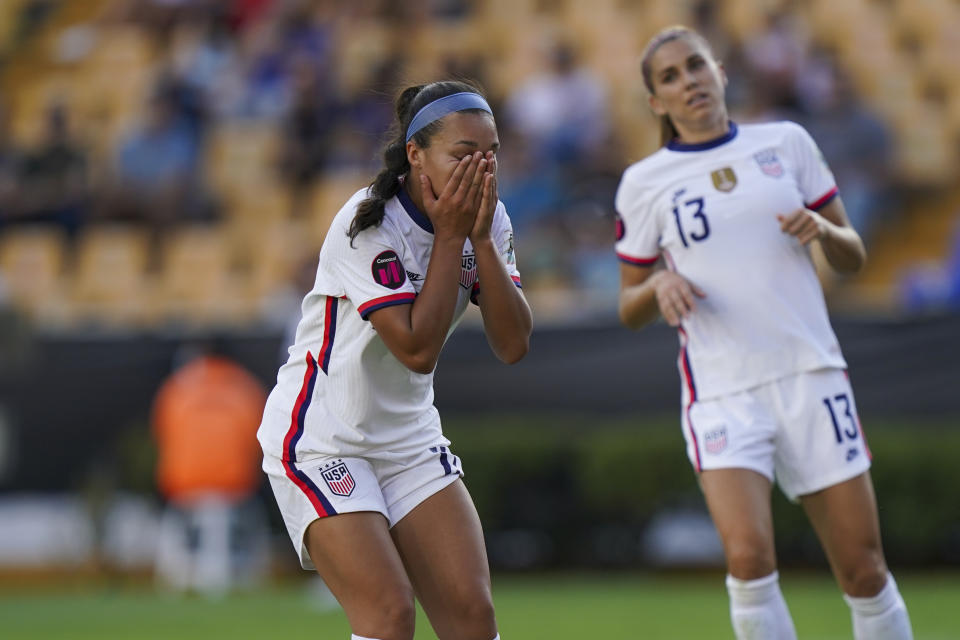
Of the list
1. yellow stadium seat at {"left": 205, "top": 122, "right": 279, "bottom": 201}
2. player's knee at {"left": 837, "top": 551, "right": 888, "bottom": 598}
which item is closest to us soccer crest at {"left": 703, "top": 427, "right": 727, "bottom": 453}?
player's knee at {"left": 837, "top": 551, "right": 888, "bottom": 598}

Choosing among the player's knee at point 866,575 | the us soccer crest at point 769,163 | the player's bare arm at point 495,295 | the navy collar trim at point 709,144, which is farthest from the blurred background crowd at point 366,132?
the player's bare arm at point 495,295

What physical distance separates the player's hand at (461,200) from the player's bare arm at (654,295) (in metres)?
1.48

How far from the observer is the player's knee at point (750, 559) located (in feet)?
18.7

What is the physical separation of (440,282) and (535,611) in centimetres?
670

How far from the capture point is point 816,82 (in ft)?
48.1

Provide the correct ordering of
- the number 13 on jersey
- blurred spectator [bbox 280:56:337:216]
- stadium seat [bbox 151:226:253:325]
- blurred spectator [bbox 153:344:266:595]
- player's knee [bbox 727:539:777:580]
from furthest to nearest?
blurred spectator [bbox 280:56:337:216]
stadium seat [bbox 151:226:253:325]
blurred spectator [bbox 153:344:266:595]
the number 13 on jersey
player's knee [bbox 727:539:777:580]

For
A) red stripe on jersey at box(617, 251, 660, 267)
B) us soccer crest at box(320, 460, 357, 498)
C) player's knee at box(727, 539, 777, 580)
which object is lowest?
player's knee at box(727, 539, 777, 580)

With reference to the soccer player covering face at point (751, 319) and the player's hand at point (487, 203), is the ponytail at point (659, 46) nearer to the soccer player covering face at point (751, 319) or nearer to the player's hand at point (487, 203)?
the soccer player covering face at point (751, 319)

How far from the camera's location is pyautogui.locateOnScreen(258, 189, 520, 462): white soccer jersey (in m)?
4.90

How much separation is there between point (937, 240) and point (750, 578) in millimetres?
9918

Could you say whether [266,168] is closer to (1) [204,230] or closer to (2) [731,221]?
(1) [204,230]

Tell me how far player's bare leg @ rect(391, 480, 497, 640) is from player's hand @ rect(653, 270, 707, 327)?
1316mm

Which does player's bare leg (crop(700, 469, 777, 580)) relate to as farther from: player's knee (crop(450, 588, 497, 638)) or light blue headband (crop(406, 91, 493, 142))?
light blue headband (crop(406, 91, 493, 142))

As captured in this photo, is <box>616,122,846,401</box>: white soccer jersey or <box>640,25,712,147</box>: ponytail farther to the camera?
<box>640,25,712,147</box>: ponytail
